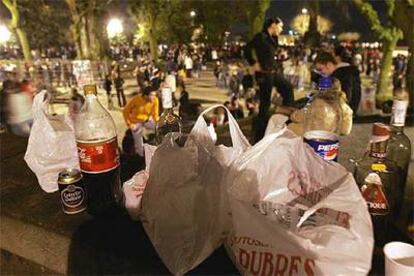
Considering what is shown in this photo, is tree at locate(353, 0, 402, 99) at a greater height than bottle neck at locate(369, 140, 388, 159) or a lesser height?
greater

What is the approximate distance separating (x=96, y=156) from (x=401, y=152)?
47.1 inches

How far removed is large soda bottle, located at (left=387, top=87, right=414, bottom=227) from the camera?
1297 millimetres

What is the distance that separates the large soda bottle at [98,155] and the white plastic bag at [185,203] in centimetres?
25

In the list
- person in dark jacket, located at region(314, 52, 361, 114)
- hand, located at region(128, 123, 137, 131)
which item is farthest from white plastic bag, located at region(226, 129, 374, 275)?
hand, located at region(128, 123, 137, 131)

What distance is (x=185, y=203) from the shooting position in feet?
3.44

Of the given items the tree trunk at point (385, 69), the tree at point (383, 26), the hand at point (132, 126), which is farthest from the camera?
Answer: the tree trunk at point (385, 69)

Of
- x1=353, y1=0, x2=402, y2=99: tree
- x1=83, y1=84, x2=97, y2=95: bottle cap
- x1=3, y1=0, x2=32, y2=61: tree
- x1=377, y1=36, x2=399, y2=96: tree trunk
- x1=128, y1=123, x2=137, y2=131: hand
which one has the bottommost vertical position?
x1=128, y1=123, x2=137, y2=131: hand

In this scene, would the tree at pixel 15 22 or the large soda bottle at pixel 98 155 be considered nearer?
the large soda bottle at pixel 98 155

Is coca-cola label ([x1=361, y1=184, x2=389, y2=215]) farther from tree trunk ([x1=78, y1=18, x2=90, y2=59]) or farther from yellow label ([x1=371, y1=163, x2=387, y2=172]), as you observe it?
tree trunk ([x1=78, y1=18, x2=90, y2=59])

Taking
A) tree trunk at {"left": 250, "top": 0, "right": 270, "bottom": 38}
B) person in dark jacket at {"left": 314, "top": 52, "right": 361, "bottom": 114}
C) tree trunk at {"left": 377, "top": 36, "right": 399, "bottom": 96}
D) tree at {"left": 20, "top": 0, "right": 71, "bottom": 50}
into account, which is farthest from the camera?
tree at {"left": 20, "top": 0, "right": 71, "bottom": 50}

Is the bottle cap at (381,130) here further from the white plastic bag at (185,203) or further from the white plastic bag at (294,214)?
the white plastic bag at (185,203)

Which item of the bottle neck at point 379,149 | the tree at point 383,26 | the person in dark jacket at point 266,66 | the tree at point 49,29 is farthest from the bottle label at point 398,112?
the tree at point 49,29

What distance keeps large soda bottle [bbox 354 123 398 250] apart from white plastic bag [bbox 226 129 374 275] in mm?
264

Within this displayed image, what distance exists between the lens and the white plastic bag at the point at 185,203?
41.6 inches
